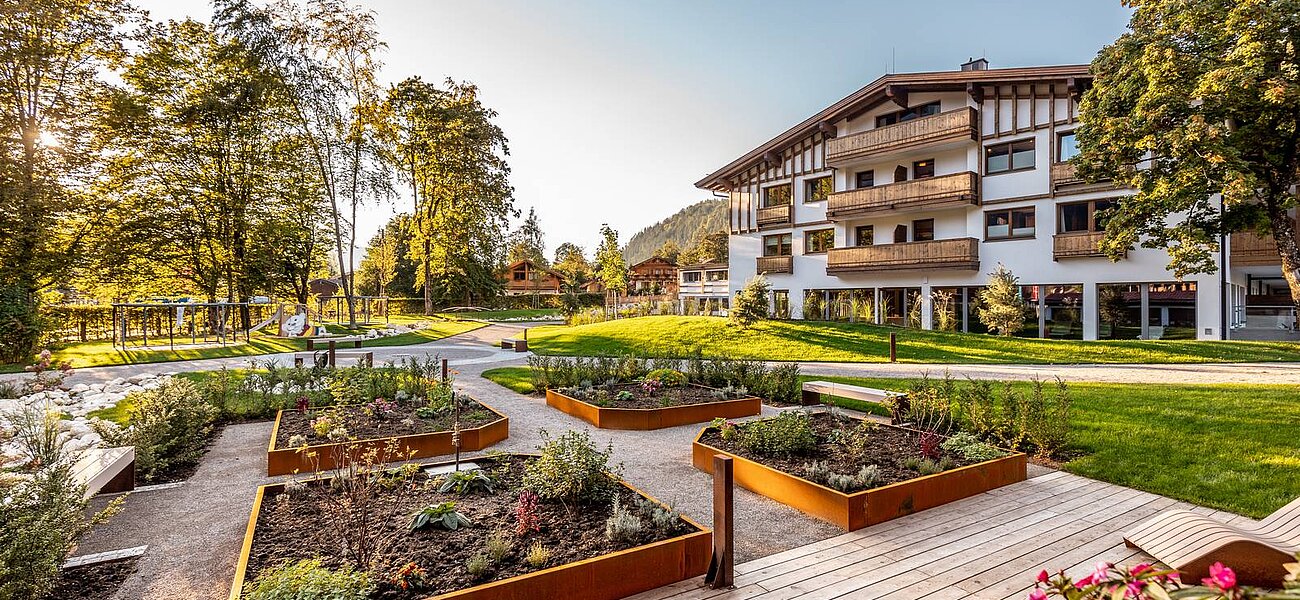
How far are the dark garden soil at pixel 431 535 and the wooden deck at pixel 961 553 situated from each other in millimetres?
792

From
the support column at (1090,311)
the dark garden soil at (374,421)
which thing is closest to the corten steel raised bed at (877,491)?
the dark garden soil at (374,421)

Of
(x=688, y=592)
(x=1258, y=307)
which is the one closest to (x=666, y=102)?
(x=688, y=592)

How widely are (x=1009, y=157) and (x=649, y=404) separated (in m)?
20.4

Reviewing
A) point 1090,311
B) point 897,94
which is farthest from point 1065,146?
point 897,94

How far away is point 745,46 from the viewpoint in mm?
17078

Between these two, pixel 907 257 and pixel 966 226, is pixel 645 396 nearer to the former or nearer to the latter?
pixel 907 257

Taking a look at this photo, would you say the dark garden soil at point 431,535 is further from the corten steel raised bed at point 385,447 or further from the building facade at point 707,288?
the building facade at point 707,288

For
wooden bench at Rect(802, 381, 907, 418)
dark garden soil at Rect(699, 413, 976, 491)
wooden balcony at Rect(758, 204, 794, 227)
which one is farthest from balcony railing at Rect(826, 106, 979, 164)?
dark garden soil at Rect(699, 413, 976, 491)

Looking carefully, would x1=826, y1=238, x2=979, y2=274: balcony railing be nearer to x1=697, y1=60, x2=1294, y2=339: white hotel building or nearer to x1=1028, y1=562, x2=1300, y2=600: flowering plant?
x1=697, y1=60, x2=1294, y2=339: white hotel building

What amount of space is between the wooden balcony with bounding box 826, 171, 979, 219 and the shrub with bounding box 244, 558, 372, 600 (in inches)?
976

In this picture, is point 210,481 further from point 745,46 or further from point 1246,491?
point 745,46

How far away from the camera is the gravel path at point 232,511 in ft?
14.4

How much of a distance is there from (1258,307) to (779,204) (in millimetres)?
20183

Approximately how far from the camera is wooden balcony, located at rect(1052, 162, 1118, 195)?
20.5 metres
